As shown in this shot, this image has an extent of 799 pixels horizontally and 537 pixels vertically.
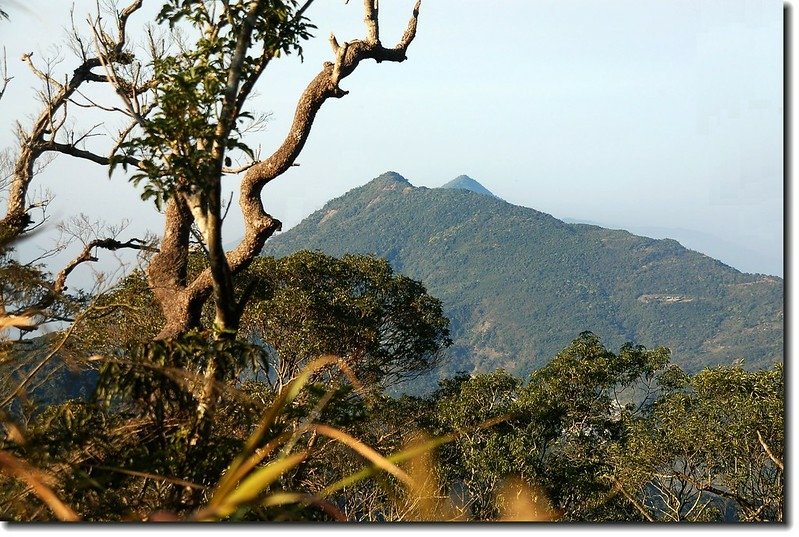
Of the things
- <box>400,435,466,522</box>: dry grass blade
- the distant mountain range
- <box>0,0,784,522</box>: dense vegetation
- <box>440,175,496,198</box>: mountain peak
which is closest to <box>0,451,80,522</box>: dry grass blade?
<box>0,0,784,522</box>: dense vegetation

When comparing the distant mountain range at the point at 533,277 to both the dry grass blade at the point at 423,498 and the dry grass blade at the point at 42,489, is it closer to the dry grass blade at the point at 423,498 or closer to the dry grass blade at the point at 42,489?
the dry grass blade at the point at 423,498

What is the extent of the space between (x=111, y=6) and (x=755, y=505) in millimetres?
5858

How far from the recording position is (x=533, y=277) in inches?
1817

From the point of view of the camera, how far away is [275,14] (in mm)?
2795

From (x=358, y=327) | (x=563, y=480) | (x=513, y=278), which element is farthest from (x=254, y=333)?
(x=513, y=278)

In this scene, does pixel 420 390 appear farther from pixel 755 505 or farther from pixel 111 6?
pixel 111 6

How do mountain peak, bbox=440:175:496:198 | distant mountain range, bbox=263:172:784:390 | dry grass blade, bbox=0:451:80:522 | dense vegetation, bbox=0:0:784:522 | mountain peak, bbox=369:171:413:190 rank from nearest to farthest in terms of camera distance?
dry grass blade, bbox=0:451:80:522 → dense vegetation, bbox=0:0:784:522 → distant mountain range, bbox=263:172:784:390 → mountain peak, bbox=369:171:413:190 → mountain peak, bbox=440:175:496:198

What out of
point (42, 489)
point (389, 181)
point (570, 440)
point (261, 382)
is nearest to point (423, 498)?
point (42, 489)

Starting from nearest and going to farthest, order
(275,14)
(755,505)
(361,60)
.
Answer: (275,14)
(361,60)
(755,505)

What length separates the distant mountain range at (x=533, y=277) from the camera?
39.1 meters

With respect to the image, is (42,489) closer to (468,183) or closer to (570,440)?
(570,440)

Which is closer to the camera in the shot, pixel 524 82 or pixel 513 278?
pixel 524 82

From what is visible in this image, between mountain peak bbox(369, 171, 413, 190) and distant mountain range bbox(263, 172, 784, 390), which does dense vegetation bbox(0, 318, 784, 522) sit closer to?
distant mountain range bbox(263, 172, 784, 390)

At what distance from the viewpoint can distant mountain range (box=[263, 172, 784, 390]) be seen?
39.1 meters
